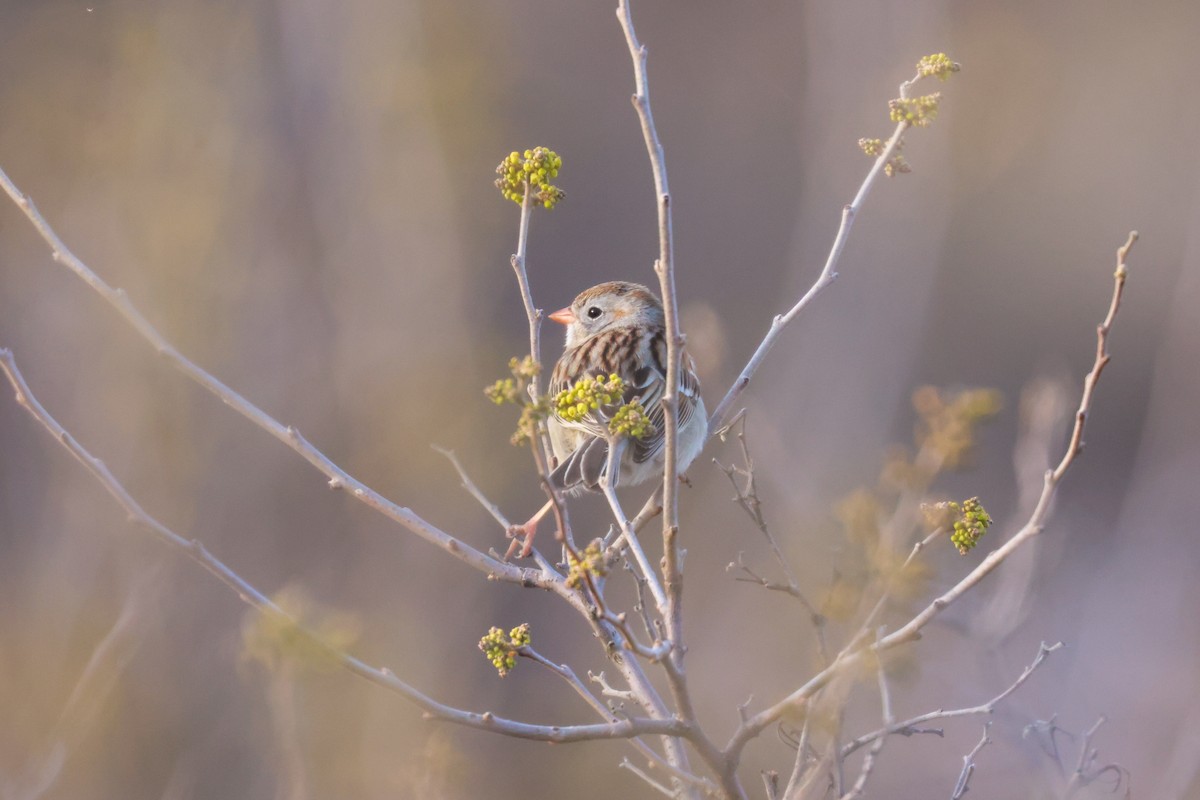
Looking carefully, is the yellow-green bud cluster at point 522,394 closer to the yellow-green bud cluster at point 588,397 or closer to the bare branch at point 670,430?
the yellow-green bud cluster at point 588,397

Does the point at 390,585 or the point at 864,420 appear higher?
the point at 864,420

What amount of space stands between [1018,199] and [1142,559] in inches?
189

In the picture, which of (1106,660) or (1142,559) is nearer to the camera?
(1106,660)

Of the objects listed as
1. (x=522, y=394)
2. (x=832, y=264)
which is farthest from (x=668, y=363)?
(x=832, y=264)

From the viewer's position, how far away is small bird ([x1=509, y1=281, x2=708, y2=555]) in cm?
341

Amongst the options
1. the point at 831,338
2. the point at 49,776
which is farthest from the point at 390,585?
the point at 831,338

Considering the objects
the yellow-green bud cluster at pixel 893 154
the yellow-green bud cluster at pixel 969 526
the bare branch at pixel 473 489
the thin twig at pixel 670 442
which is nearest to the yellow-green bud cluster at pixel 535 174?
the thin twig at pixel 670 442

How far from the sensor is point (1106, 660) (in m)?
9.04

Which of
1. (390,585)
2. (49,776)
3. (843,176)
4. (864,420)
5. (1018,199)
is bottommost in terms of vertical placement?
(49,776)

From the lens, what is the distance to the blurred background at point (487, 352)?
211 inches

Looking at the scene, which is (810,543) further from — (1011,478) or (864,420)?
(1011,478)

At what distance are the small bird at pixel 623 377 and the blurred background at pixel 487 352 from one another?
237 millimetres

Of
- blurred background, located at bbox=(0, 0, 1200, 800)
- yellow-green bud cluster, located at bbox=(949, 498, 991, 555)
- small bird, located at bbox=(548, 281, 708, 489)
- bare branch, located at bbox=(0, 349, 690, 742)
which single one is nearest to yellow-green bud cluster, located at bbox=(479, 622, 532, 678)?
bare branch, located at bbox=(0, 349, 690, 742)

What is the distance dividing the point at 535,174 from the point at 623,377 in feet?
4.97
